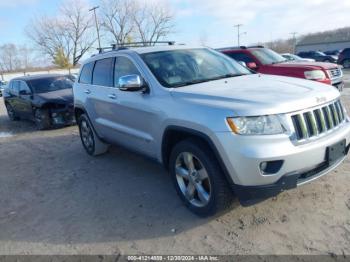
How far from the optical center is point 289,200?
12.4 feet

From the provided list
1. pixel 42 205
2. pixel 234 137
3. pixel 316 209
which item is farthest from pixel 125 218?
pixel 316 209

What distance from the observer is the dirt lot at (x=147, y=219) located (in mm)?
3125

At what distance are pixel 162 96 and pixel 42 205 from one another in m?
2.16

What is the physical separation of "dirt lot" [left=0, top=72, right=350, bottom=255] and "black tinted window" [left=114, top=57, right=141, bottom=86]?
5.04 feet

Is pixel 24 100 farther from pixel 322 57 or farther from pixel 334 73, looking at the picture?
pixel 322 57

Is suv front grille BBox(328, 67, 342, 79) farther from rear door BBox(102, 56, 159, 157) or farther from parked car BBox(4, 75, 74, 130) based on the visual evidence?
parked car BBox(4, 75, 74, 130)

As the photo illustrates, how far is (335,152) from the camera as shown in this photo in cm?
328

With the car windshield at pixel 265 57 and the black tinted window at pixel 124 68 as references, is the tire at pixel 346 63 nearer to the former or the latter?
the car windshield at pixel 265 57

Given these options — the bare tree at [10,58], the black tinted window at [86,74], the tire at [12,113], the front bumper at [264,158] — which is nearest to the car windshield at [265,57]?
the black tinted window at [86,74]

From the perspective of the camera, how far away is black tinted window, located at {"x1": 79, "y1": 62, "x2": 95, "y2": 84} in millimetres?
5789

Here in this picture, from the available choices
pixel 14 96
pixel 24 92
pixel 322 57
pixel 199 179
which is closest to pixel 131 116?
pixel 199 179

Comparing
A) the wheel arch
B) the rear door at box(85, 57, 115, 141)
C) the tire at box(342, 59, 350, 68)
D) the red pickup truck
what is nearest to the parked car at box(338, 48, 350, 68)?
the tire at box(342, 59, 350, 68)

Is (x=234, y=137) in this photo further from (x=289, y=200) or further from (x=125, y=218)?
(x=125, y=218)

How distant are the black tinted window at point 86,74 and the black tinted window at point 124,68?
107 centimetres
